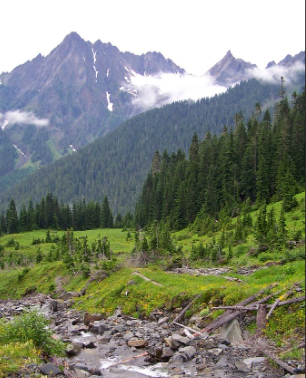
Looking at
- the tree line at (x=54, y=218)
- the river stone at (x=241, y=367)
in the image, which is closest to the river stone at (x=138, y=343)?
the river stone at (x=241, y=367)

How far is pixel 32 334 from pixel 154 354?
19.4 feet

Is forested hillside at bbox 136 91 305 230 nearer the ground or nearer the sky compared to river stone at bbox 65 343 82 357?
nearer the sky

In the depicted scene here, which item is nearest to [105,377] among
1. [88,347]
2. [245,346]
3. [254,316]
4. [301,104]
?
[88,347]

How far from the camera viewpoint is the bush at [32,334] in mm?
16750

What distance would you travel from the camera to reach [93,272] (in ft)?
127

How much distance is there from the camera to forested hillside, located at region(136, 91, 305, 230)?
7075 cm

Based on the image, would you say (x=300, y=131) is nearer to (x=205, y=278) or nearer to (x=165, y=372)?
(x=205, y=278)

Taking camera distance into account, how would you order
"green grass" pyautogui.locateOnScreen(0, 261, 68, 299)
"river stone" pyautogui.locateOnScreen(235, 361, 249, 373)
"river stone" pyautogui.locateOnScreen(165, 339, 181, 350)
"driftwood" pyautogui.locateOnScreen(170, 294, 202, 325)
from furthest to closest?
"green grass" pyautogui.locateOnScreen(0, 261, 68, 299), "driftwood" pyautogui.locateOnScreen(170, 294, 202, 325), "river stone" pyautogui.locateOnScreen(165, 339, 181, 350), "river stone" pyautogui.locateOnScreen(235, 361, 249, 373)

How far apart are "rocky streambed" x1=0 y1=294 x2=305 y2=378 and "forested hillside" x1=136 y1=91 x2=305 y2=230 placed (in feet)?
138

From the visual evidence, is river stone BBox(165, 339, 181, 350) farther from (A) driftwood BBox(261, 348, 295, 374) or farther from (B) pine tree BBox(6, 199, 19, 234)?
(B) pine tree BBox(6, 199, 19, 234)

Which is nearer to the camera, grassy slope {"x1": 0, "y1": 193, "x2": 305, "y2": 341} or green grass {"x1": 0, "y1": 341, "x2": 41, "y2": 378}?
green grass {"x1": 0, "y1": 341, "x2": 41, "y2": 378}

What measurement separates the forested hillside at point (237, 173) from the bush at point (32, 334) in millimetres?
47119

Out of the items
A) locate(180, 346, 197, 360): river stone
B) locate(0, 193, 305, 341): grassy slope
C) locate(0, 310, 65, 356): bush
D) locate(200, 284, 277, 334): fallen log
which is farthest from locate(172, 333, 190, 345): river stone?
locate(0, 310, 65, 356): bush

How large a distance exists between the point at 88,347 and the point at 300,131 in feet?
223
